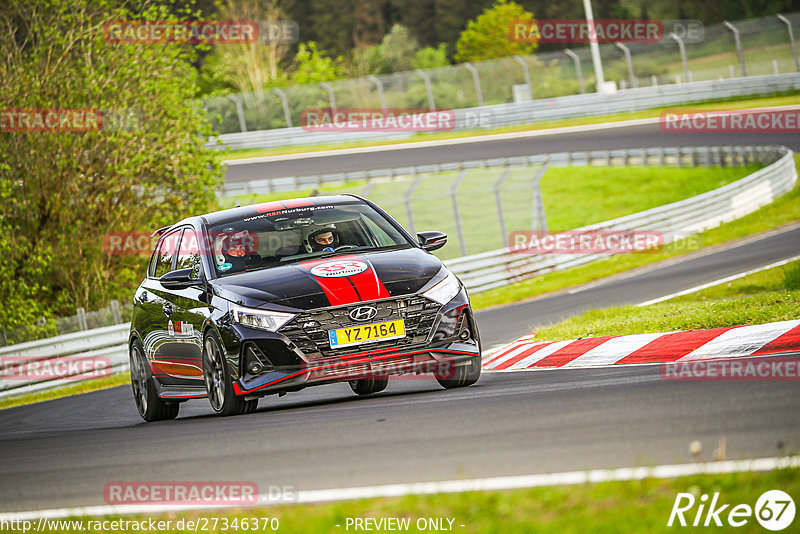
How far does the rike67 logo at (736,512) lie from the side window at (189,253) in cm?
604

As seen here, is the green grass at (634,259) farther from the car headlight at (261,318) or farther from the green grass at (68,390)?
the car headlight at (261,318)

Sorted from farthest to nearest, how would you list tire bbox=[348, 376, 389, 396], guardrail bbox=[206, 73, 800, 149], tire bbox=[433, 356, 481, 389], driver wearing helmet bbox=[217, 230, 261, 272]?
guardrail bbox=[206, 73, 800, 149]
tire bbox=[348, 376, 389, 396]
driver wearing helmet bbox=[217, 230, 261, 272]
tire bbox=[433, 356, 481, 389]

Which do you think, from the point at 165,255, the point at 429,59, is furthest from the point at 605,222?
the point at 429,59

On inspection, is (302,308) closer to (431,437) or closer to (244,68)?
(431,437)

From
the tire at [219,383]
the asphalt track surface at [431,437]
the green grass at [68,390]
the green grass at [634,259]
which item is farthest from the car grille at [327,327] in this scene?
the green grass at [634,259]

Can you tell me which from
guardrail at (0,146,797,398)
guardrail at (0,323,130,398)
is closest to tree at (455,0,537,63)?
guardrail at (0,146,797,398)

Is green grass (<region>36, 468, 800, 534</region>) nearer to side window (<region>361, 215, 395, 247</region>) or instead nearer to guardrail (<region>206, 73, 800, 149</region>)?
side window (<region>361, 215, 395, 247</region>)

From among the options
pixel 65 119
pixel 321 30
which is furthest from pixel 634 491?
pixel 321 30

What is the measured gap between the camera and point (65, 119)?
71.7 ft

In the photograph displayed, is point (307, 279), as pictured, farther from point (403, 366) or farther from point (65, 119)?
point (65, 119)

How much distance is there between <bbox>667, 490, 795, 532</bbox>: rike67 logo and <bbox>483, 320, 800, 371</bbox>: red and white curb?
4269 millimetres

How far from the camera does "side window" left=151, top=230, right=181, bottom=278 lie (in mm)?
10406

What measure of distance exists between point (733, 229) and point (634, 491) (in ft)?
75.3

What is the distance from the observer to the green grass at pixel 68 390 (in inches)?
673
